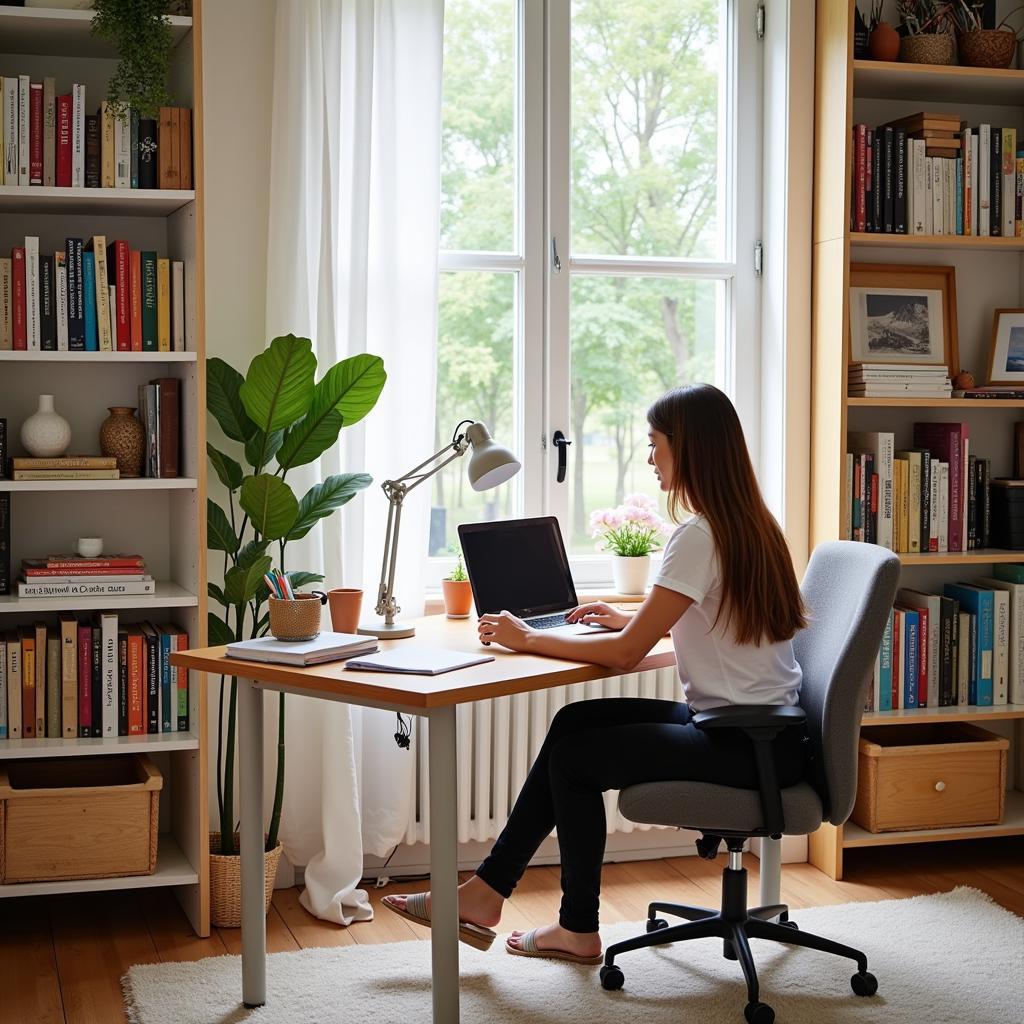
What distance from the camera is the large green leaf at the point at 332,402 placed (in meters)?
3.07

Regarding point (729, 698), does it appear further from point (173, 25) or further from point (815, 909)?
point (173, 25)

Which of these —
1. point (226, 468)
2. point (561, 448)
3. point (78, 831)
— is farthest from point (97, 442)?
point (561, 448)

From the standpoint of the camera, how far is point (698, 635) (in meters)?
2.61

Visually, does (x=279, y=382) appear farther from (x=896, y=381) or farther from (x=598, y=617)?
(x=896, y=381)

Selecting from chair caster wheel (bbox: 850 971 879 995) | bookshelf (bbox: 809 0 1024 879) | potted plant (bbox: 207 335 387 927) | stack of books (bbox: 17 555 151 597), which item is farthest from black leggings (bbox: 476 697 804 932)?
stack of books (bbox: 17 555 151 597)

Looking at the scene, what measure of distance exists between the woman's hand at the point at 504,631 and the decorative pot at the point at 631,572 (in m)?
0.75

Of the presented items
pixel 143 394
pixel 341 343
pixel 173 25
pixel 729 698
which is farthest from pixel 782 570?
pixel 173 25

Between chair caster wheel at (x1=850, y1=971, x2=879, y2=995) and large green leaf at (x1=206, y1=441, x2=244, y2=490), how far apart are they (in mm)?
1814

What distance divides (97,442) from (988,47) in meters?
2.62

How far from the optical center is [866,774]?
349 centimetres

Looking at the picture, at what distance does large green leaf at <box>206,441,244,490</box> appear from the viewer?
3.13 m

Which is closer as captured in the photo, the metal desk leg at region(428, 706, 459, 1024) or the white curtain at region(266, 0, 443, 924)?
the metal desk leg at region(428, 706, 459, 1024)

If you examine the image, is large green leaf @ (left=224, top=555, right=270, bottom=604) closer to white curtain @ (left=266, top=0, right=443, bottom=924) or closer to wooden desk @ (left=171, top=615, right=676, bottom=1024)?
white curtain @ (left=266, top=0, right=443, bottom=924)

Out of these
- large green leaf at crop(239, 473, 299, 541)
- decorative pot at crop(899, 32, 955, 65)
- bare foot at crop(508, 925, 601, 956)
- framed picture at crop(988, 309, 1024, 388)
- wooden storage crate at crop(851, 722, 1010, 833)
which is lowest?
bare foot at crop(508, 925, 601, 956)
